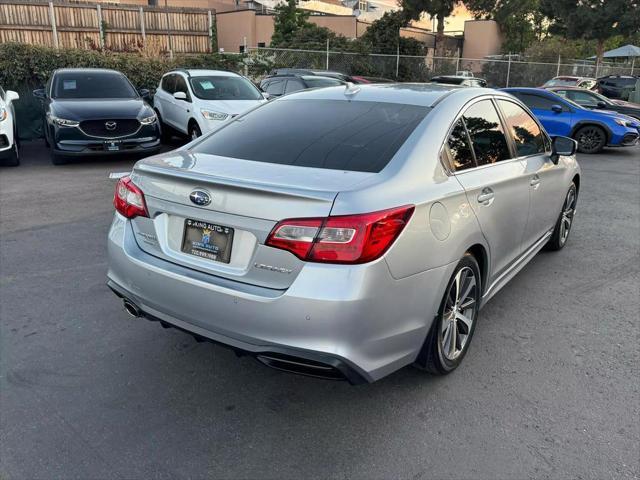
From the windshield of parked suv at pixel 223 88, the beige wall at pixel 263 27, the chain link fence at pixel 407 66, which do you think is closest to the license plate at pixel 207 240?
the windshield of parked suv at pixel 223 88

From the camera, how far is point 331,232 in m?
2.45

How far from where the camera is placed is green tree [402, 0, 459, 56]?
3266cm

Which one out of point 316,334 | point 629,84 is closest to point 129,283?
point 316,334

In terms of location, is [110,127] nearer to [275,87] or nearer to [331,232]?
[275,87]

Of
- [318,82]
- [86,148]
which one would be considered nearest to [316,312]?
[86,148]

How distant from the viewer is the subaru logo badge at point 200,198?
271cm

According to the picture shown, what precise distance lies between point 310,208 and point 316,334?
56 centimetres

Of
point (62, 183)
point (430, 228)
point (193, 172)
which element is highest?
point (193, 172)

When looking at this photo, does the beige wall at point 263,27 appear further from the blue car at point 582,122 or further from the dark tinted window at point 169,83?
the blue car at point 582,122

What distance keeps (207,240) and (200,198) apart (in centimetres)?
21

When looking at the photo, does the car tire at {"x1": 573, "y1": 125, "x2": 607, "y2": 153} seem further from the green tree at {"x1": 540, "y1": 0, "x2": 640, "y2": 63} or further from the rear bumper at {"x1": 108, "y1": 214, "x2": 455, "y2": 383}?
the green tree at {"x1": 540, "y1": 0, "x2": 640, "y2": 63}

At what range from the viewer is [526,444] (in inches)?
108

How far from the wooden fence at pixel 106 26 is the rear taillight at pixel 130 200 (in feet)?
55.6

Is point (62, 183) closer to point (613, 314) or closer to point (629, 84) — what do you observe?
point (613, 314)
